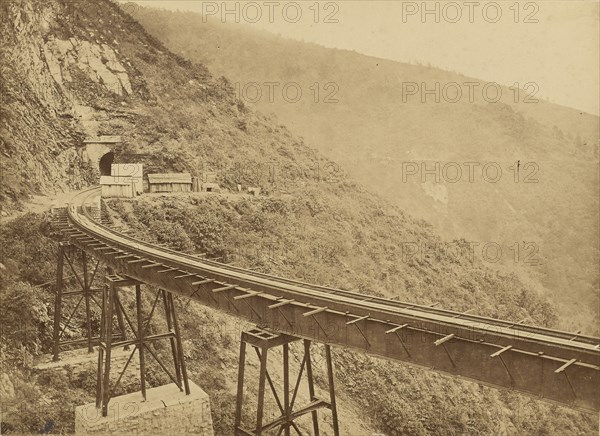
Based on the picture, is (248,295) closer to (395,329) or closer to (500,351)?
(395,329)

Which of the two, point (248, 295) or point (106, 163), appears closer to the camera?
point (248, 295)

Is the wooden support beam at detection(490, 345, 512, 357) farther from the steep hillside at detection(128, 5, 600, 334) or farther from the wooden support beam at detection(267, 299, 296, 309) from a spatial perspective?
the steep hillside at detection(128, 5, 600, 334)

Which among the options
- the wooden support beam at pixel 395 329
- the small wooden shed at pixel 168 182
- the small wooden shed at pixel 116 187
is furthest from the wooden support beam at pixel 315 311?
the small wooden shed at pixel 168 182

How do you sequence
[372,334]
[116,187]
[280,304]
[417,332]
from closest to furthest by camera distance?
[417,332] → [372,334] → [280,304] → [116,187]

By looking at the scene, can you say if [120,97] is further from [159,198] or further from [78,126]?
[159,198]

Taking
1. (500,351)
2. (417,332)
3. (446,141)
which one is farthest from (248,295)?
(446,141)

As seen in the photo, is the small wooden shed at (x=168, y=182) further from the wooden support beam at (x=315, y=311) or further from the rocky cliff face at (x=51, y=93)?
the wooden support beam at (x=315, y=311)
